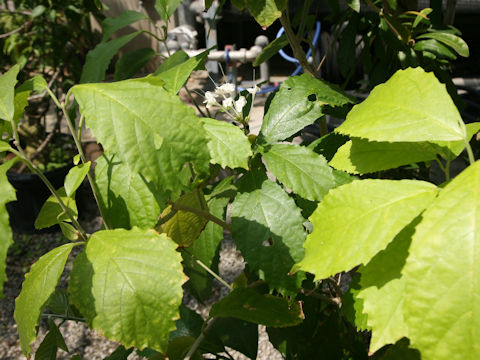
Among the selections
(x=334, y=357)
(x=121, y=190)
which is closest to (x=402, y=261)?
(x=121, y=190)

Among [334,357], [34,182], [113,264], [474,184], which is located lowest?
[34,182]

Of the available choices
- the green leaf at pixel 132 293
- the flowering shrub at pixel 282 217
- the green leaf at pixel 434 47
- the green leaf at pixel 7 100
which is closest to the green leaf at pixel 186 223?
the flowering shrub at pixel 282 217

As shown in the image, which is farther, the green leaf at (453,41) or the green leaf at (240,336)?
the green leaf at (453,41)

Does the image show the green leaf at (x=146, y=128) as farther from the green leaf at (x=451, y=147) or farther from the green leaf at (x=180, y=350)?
A: the green leaf at (x=180, y=350)

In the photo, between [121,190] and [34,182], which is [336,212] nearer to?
[121,190]

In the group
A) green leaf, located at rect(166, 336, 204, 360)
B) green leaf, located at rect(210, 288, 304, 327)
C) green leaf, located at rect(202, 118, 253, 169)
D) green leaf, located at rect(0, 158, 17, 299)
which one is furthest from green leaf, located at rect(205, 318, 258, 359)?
green leaf, located at rect(0, 158, 17, 299)

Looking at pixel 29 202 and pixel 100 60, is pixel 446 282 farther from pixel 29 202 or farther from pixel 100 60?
pixel 29 202

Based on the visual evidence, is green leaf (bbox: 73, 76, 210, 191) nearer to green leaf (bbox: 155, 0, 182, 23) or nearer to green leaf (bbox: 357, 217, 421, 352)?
green leaf (bbox: 357, 217, 421, 352)
